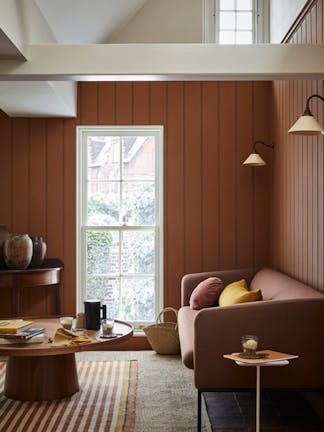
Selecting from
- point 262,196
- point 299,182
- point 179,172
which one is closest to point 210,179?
point 179,172

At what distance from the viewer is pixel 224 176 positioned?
6.43 m

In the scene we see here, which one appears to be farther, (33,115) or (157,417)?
(33,115)

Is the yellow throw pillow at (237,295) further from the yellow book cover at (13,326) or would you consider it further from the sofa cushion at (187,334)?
the yellow book cover at (13,326)

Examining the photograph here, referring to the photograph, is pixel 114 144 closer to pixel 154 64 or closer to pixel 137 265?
pixel 137 265

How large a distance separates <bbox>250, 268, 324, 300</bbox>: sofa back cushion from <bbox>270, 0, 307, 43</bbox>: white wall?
79.5 inches

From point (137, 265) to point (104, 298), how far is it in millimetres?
475

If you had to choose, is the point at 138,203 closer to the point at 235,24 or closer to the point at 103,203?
the point at 103,203

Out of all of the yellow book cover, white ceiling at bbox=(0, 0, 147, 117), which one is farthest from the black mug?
white ceiling at bbox=(0, 0, 147, 117)

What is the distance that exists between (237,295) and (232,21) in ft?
9.44

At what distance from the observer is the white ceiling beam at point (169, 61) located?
392 cm

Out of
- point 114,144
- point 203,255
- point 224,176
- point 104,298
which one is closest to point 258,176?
point 224,176

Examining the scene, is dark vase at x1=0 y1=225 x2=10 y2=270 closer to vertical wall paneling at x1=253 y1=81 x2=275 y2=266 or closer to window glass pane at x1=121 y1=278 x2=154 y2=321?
window glass pane at x1=121 y1=278 x2=154 y2=321

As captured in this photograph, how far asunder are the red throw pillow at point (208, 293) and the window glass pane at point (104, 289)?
3.75 feet

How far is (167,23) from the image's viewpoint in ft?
21.2
